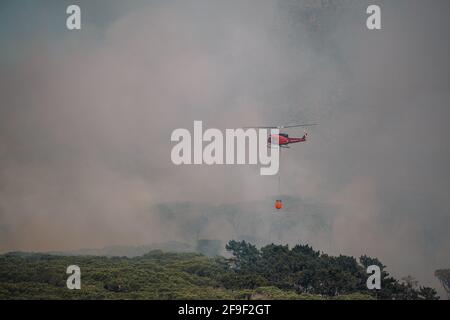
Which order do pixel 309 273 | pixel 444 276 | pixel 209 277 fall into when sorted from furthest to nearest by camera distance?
pixel 444 276
pixel 209 277
pixel 309 273

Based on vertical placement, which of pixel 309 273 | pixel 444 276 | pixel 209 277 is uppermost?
pixel 309 273

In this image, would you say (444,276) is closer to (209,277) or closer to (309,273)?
(309,273)

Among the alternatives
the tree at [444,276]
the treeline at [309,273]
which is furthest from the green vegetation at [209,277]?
the tree at [444,276]

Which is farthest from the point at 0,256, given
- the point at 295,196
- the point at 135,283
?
the point at 295,196

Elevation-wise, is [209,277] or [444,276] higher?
[209,277]

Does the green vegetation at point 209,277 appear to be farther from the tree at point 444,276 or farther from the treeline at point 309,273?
the tree at point 444,276

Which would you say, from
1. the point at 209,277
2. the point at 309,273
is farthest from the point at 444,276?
the point at 209,277

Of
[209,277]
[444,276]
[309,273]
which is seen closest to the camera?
[309,273]

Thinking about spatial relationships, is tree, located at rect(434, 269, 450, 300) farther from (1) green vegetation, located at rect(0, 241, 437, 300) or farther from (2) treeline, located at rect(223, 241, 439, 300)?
(1) green vegetation, located at rect(0, 241, 437, 300)
